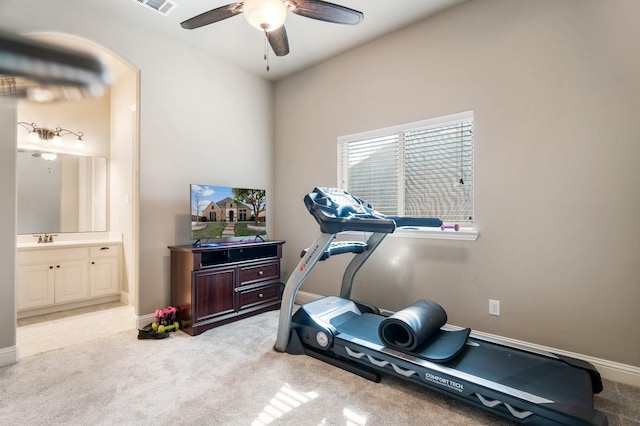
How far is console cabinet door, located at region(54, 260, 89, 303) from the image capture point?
3.54 metres

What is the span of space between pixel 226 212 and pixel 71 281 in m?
2.12

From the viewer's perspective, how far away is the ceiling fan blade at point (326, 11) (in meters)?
1.95

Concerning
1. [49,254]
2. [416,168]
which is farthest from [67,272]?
[416,168]

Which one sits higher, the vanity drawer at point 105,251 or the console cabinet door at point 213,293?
the vanity drawer at point 105,251

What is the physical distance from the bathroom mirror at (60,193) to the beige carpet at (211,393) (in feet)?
6.44

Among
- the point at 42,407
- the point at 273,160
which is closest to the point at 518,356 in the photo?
the point at 42,407

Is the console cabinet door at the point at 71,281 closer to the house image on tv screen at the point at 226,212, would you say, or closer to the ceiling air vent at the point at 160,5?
the house image on tv screen at the point at 226,212

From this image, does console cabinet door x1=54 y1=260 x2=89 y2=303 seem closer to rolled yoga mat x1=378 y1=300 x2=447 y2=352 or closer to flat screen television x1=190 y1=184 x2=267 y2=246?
flat screen television x1=190 y1=184 x2=267 y2=246

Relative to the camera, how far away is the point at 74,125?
13.1 ft

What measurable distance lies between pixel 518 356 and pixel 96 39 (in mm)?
Result: 4181

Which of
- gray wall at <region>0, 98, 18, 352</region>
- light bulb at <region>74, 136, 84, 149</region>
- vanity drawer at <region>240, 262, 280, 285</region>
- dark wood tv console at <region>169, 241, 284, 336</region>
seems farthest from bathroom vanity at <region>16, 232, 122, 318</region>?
vanity drawer at <region>240, 262, 280, 285</region>

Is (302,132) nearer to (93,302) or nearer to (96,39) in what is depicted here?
(96,39)

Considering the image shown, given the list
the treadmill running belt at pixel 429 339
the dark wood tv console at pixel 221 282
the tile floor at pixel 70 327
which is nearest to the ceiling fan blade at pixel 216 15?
the dark wood tv console at pixel 221 282

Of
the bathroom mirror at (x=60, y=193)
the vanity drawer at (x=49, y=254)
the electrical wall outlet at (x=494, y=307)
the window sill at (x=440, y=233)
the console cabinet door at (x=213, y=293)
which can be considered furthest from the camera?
the bathroom mirror at (x=60, y=193)
